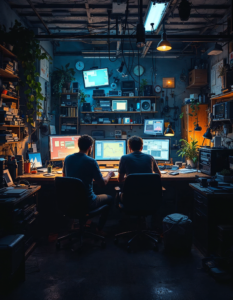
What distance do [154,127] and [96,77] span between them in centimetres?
199

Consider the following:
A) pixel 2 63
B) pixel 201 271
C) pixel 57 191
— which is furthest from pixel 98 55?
pixel 201 271

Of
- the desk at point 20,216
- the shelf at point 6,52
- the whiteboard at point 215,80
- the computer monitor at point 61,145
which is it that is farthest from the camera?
the whiteboard at point 215,80

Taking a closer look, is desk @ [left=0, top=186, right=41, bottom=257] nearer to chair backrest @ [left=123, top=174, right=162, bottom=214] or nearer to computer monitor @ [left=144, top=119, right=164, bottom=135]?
chair backrest @ [left=123, top=174, right=162, bottom=214]

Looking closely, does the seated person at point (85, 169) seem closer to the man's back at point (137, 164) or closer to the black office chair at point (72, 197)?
the black office chair at point (72, 197)

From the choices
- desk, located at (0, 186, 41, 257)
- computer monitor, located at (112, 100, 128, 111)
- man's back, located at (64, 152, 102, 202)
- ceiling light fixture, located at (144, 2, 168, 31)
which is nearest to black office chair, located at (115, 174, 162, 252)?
man's back, located at (64, 152, 102, 202)

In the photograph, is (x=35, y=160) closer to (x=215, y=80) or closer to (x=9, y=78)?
(x=9, y=78)

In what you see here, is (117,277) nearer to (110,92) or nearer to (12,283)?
(12,283)

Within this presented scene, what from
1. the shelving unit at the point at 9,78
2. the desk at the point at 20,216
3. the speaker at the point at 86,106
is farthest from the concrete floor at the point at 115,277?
the speaker at the point at 86,106

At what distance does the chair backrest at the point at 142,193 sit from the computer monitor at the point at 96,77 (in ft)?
13.1

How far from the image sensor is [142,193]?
8.45 feet

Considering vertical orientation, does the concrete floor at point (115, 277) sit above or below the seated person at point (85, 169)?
below

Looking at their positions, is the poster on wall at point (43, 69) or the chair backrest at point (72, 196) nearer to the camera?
the chair backrest at point (72, 196)

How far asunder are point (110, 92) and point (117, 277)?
4517 mm

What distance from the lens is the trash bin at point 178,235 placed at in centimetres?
262
